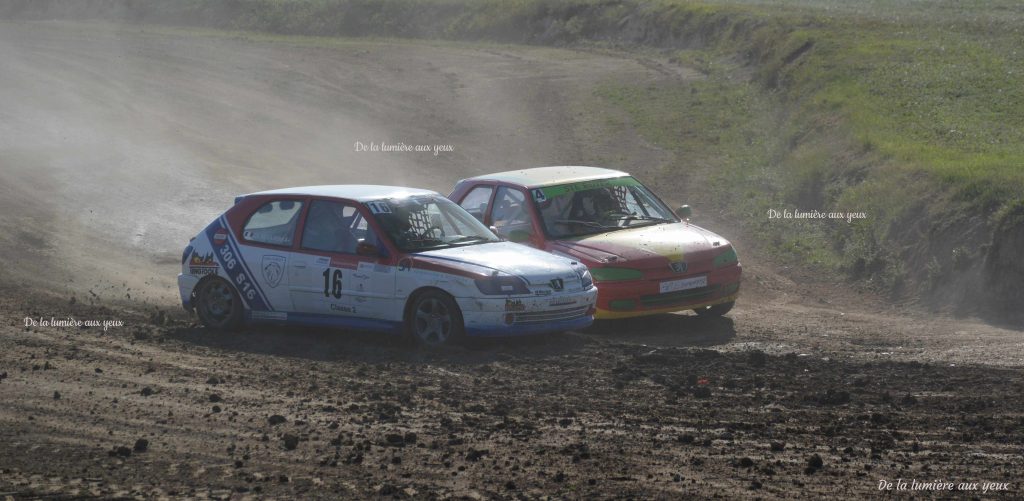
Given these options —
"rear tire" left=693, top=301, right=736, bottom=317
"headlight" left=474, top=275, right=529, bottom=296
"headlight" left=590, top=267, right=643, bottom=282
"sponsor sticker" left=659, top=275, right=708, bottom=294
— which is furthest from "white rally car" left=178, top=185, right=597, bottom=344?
"rear tire" left=693, top=301, right=736, bottom=317

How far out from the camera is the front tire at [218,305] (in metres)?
12.1

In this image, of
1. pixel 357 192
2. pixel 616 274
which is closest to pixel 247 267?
pixel 357 192

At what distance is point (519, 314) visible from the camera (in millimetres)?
10992

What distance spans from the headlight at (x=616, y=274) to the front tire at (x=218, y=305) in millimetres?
3482

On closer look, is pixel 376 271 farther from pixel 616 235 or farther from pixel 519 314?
pixel 616 235

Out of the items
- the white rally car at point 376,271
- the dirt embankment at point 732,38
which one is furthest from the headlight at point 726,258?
the dirt embankment at point 732,38

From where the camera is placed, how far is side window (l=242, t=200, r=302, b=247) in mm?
11992

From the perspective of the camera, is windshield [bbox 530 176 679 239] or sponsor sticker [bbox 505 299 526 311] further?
windshield [bbox 530 176 679 239]

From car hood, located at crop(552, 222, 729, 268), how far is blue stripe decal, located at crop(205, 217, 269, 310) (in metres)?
3.06

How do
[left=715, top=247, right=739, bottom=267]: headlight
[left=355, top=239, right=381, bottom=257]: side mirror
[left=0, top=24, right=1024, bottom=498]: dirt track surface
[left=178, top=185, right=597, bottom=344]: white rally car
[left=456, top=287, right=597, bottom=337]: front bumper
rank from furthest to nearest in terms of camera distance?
[left=715, top=247, right=739, bottom=267]: headlight < [left=355, top=239, right=381, bottom=257]: side mirror < [left=178, top=185, right=597, bottom=344]: white rally car < [left=456, top=287, right=597, bottom=337]: front bumper < [left=0, top=24, right=1024, bottom=498]: dirt track surface

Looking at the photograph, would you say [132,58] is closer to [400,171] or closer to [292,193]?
[400,171]

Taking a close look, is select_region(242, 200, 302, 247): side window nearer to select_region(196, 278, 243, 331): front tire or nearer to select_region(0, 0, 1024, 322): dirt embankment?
select_region(196, 278, 243, 331): front tire

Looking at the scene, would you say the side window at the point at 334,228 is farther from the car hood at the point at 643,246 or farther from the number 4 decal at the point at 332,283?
the car hood at the point at 643,246

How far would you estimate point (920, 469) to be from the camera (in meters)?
7.07
